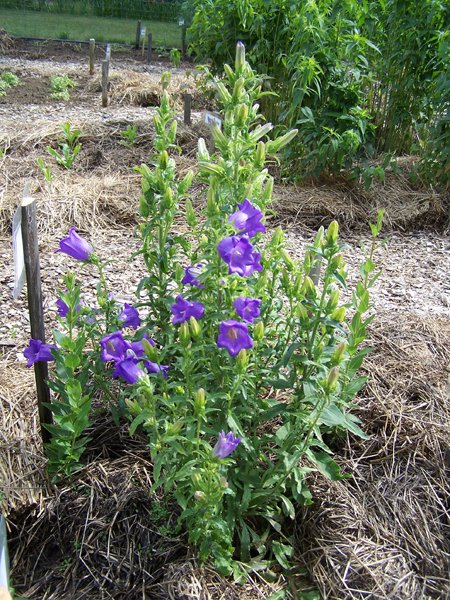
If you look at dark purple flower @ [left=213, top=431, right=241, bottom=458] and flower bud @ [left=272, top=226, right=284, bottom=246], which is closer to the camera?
dark purple flower @ [left=213, top=431, right=241, bottom=458]

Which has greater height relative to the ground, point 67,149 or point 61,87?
point 67,149

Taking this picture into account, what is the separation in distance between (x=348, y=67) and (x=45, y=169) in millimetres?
2516

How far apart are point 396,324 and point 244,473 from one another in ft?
4.54

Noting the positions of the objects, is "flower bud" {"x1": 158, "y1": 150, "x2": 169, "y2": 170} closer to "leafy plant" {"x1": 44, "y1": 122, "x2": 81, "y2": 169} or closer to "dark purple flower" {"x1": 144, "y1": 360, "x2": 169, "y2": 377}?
"dark purple flower" {"x1": 144, "y1": 360, "x2": 169, "y2": 377}

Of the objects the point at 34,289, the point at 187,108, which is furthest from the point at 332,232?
the point at 187,108

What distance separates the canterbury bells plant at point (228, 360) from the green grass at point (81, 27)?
15.2m

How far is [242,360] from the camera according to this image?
1788mm

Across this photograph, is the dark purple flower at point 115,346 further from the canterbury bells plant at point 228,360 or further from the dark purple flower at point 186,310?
the dark purple flower at point 186,310

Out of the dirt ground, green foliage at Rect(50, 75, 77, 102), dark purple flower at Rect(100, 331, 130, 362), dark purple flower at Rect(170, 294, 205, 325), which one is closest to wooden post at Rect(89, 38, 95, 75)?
green foliage at Rect(50, 75, 77, 102)

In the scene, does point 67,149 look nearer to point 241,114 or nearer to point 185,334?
point 241,114

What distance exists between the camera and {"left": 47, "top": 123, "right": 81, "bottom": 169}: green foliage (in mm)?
5535

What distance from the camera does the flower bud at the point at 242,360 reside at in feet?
5.82

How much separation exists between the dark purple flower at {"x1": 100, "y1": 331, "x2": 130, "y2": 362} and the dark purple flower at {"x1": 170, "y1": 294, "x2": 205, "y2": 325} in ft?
0.74

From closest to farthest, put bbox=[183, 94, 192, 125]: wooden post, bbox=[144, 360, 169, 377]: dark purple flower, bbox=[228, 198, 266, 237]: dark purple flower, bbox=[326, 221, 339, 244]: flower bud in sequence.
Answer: bbox=[228, 198, 266, 237]: dark purple flower, bbox=[326, 221, 339, 244]: flower bud, bbox=[144, 360, 169, 377]: dark purple flower, bbox=[183, 94, 192, 125]: wooden post
